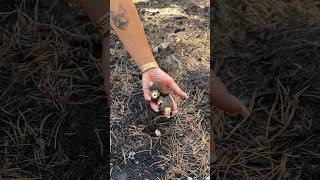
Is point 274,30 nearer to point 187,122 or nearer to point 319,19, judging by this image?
point 319,19

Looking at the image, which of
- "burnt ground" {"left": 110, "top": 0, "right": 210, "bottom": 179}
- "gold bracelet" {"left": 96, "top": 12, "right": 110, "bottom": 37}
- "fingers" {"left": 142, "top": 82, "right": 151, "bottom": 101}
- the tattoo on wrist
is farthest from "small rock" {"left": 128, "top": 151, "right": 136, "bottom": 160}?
"gold bracelet" {"left": 96, "top": 12, "right": 110, "bottom": 37}

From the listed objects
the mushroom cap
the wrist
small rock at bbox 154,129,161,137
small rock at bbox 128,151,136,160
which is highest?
the wrist

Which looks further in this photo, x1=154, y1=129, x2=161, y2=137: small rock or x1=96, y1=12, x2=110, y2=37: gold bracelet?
x1=96, y1=12, x2=110, y2=37: gold bracelet

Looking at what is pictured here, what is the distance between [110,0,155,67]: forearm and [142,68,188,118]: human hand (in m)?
0.02

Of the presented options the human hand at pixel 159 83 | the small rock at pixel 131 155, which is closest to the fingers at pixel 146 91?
the human hand at pixel 159 83

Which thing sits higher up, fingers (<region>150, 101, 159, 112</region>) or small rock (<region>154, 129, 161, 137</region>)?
fingers (<region>150, 101, 159, 112</region>)

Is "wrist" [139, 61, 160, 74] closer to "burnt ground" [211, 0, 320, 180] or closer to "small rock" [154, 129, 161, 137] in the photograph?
"small rock" [154, 129, 161, 137]

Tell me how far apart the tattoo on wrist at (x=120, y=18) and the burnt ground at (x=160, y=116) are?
0.09ft

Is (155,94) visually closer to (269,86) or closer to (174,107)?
(174,107)

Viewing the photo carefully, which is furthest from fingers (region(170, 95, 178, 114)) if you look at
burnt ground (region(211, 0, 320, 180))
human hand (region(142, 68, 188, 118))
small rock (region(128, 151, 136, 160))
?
burnt ground (region(211, 0, 320, 180))

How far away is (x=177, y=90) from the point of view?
4.89 feet

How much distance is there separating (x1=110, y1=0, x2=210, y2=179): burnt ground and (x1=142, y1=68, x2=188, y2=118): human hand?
13mm

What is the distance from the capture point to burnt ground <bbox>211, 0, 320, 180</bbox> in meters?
1.75

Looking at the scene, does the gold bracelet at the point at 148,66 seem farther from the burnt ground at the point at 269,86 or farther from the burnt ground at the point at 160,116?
the burnt ground at the point at 269,86
